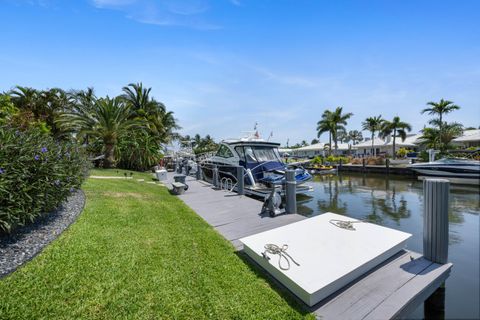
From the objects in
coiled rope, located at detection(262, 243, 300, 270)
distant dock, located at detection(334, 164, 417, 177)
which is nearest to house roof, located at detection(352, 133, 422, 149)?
distant dock, located at detection(334, 164, 417, 177)

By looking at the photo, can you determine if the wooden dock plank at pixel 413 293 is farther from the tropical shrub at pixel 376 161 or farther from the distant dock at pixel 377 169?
the tropical shrub at pixel 376 161

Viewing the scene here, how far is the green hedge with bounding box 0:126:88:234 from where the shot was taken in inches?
123

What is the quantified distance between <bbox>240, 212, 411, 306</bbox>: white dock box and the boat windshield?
649 cm

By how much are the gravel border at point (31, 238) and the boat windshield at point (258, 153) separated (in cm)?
689

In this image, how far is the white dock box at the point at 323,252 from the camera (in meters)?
2.71

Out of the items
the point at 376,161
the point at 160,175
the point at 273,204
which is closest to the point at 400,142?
the point at 376,161

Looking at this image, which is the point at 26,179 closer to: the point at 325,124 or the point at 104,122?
the point at 104,122

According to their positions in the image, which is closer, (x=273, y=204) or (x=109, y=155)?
(x=273, y=204)

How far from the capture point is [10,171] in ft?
10.6

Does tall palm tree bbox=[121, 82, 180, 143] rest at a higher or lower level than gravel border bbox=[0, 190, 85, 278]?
higher

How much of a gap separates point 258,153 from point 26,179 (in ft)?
27.8

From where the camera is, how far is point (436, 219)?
10.2 ft

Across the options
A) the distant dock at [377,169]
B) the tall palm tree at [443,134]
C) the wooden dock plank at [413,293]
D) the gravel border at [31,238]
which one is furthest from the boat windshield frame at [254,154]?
the tall palm tree at [443,134]

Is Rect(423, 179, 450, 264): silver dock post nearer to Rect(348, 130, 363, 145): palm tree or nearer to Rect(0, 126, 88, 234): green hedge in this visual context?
Rect(0, 126, 88, 234): green hedge
